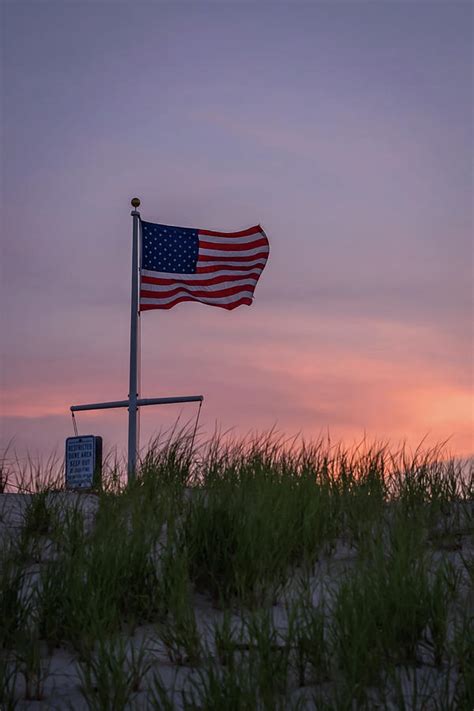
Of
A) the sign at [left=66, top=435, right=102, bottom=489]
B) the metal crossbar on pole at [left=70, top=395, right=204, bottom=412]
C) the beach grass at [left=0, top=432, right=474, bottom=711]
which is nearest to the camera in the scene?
the beach grass at [left=0, top=432, right=474, bottom=711]

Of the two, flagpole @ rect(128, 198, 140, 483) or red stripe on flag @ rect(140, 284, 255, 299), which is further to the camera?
red stripe on flag @ rect(140, 284, 255, 299)

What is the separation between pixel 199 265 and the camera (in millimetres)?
14180

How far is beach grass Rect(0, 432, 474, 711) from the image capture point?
4152 millimetres

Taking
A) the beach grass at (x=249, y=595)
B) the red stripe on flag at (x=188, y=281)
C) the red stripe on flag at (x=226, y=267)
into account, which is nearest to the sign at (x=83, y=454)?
the beach grass at (x=249, y=595)

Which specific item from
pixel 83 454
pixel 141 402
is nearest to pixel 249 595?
pixel 83 454

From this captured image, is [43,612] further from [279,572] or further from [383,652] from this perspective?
[383,652]

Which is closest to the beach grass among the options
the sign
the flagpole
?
the sign

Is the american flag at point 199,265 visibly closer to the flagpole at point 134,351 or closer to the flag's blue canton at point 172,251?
the flag's blue canton at point 172,251

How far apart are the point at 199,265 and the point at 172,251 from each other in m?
0.51

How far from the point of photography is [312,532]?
19.5 feet

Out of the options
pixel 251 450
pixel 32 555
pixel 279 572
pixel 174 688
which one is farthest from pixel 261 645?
pixel 251 450

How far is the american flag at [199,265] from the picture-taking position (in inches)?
556

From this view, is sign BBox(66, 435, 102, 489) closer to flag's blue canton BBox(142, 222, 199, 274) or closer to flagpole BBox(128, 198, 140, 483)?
flagpole BBox(128, 198, 140, 483)

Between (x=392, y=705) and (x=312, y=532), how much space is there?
1893 mm
